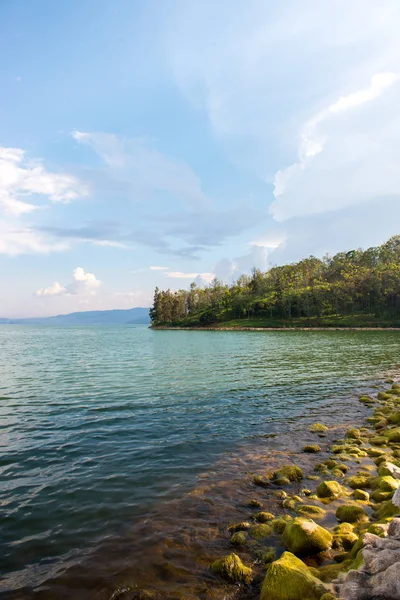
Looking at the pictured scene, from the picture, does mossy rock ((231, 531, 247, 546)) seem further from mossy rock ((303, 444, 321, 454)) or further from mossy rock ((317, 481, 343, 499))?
mossy rock ((303, 444, 321, 454))

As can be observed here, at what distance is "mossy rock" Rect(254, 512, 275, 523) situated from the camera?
10.9 metres

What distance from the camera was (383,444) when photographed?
57.1 feet

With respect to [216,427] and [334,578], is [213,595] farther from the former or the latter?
[216,427]

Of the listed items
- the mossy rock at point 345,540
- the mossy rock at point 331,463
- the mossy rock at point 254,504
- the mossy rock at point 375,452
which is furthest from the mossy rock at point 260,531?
the mossy rock at point 375,452

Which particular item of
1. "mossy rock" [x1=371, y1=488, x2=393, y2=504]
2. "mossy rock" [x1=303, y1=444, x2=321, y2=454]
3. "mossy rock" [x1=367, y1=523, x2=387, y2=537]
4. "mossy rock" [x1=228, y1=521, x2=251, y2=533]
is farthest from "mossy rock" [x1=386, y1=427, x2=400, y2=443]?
"mossy rock" [x1=228, y1=521, x2=251, y2=533]

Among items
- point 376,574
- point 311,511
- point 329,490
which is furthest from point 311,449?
point 376,574

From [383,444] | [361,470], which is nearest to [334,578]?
[361,470]

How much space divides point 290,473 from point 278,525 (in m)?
3.83

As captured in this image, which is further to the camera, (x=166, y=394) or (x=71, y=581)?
(x=166, y=394)

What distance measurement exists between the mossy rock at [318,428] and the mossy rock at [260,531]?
34.7 ft

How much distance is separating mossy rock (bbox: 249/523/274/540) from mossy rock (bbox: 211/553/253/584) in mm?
1402

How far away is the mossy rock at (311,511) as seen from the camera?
1102cm

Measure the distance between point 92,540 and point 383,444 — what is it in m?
14.8

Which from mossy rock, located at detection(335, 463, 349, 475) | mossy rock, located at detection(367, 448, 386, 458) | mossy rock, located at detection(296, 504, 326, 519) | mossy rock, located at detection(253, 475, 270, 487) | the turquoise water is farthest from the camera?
mossy rock, located at detection(367, 448, 386, 458)
